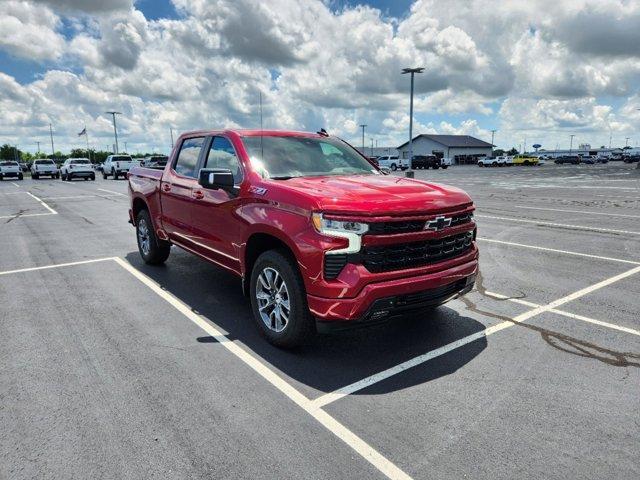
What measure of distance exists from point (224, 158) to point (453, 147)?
104m

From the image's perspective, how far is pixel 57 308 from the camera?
17.2 feet

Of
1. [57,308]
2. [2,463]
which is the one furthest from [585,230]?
[2,463]

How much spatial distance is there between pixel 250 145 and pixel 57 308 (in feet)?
9.45

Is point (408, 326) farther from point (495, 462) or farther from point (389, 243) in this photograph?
point (495, 462)

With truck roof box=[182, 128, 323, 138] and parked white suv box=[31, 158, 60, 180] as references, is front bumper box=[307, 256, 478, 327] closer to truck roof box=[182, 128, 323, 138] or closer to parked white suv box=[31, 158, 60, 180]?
truck roof box=[182, 128, 323, 138]

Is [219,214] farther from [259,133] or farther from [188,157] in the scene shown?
[188,157]

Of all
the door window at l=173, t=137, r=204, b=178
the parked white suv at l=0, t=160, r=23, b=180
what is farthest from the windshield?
the parked white suv at l=0, t=160, r=23, b=180

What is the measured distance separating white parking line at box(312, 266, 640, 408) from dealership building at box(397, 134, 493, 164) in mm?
95996

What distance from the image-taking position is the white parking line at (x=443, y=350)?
3.34 meters

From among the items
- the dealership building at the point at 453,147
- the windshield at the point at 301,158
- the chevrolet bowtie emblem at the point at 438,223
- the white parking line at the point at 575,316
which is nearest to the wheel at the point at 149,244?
the windshield at the point at 301,158

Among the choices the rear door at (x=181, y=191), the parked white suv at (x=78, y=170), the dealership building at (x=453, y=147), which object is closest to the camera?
the rear door at (x=181, y=191)

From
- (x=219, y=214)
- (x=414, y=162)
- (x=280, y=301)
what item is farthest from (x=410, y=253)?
(x=414, y=162)

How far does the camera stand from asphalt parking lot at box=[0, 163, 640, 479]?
8.65 ft

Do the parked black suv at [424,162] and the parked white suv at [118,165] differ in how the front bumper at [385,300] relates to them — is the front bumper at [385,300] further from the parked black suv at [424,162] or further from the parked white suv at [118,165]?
the parked black suv at [424,162]
